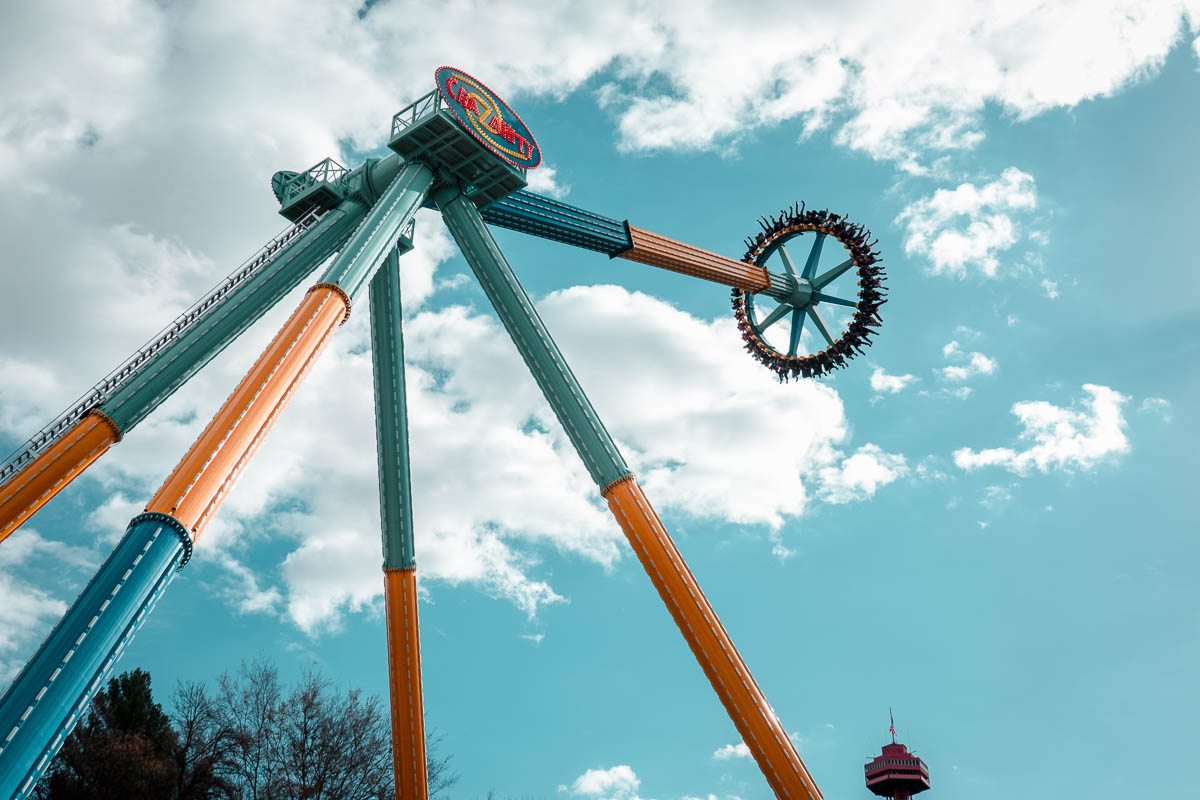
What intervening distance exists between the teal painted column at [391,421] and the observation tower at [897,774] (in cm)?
6467

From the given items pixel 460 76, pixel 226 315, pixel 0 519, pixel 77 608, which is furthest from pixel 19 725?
pixel 460 76

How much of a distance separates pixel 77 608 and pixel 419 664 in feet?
46.4

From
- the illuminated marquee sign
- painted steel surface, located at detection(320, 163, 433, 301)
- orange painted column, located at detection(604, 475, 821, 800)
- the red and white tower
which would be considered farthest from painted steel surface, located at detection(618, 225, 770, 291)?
the red and white tower

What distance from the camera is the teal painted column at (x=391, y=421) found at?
2638 cm

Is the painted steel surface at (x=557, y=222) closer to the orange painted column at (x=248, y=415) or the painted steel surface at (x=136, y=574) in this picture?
the orange painted column at (x=248, y=415)

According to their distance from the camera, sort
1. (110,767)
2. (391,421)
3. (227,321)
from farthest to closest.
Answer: (110,767) → (391,421) → (227,321)

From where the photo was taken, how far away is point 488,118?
2770 centimetres

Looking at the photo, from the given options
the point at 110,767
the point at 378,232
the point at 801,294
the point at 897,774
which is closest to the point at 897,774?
the point at 897,774

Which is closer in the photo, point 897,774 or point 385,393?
point 385,393

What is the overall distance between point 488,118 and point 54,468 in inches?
593

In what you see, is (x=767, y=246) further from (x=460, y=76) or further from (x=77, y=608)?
(x=77, y=608)

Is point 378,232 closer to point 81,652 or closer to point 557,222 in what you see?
point 557,222

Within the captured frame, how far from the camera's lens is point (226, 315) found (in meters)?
24.0

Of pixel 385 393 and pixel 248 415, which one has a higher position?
pixel 385 393
